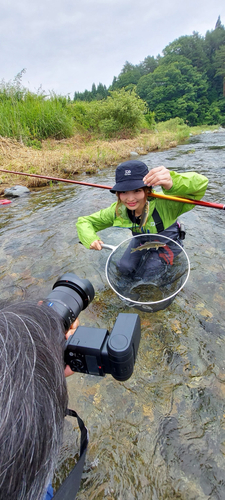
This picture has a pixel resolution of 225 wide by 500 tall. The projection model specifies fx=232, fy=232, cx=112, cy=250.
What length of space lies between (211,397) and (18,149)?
940 cm

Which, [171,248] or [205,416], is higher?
[171,248]

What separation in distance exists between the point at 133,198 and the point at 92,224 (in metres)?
0.76

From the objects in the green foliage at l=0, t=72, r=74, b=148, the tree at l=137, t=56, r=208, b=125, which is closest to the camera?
the green foliage at l=0, t=72, r=74, b=148

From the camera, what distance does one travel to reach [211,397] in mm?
1615

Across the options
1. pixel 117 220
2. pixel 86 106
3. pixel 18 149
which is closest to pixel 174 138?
pixel 86 106

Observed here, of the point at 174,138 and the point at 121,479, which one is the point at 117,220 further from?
the point at 174,138

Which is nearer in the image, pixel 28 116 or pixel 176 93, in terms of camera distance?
pixel 28 116

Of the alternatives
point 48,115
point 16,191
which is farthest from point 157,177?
point 48,115

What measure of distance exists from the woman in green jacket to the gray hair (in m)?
1.60

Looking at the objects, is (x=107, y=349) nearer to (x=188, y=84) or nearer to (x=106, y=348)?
(x=106, y=348)

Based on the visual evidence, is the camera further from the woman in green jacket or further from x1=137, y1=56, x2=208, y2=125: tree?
x1=137, y1=56, x2=208, y2=125: tree

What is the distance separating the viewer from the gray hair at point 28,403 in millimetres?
507

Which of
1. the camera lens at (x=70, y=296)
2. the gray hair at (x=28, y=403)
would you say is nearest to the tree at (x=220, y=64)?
the camera lens at (x=70, y=296)

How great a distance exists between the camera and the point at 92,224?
288 cm
